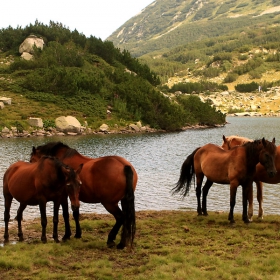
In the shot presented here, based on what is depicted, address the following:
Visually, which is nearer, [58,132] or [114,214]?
[114,214]

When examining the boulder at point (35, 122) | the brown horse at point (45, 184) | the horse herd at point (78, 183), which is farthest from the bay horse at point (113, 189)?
the boulder at point (35, 122)

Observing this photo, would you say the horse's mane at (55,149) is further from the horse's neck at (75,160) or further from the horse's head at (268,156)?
the horse's head at (268,156)

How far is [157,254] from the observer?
9188mm

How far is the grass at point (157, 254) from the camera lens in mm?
7727

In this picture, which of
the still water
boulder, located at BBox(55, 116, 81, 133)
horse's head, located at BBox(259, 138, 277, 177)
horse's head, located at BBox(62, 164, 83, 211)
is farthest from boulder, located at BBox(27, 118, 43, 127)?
horse's head, located at BBox(62, 164, 83, 211)

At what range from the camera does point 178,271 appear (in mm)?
7723

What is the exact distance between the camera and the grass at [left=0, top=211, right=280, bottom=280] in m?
7.73

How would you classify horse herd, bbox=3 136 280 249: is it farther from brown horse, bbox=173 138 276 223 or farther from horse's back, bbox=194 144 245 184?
horse's back, bbox=194 144 245 184

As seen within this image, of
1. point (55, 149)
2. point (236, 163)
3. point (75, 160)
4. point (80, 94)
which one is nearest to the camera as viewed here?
point (75, 160)

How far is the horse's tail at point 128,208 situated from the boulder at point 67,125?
170 ft

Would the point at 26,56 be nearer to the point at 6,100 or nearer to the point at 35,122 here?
the point at 6,100

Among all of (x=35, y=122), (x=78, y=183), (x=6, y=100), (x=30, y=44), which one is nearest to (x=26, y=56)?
(x=30, y=44)

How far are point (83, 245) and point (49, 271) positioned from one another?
1.94 meters

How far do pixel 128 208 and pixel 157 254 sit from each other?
126 cm
